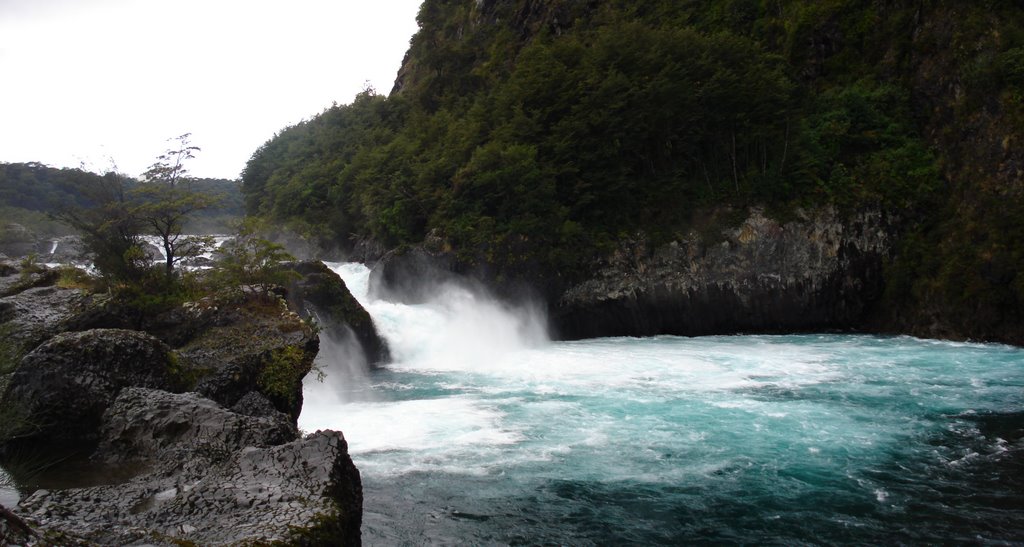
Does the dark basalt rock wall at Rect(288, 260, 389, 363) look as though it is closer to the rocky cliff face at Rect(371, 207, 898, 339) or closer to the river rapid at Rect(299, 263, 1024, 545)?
the river rapid at Rect(299, 263, 1024, 545)

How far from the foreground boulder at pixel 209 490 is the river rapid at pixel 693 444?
199 cm

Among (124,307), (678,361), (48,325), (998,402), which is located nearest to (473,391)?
(678,361)

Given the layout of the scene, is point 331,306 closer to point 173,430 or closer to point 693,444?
point 173,430

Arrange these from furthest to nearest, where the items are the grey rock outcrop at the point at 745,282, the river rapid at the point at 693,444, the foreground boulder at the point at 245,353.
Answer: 1. the grey rock outcrop at the point at 745,282
2. the foreground boulder at the point at 245,353
3. the river rapid at the point at 693,444

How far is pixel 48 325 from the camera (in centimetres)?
1156

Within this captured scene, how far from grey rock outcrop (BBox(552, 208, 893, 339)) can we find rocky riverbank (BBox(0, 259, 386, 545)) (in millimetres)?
14585

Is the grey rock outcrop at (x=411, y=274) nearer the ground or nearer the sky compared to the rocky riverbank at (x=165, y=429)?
nearer the sky

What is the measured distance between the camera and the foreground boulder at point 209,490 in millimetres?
5254

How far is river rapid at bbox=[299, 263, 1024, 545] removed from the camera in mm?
8156

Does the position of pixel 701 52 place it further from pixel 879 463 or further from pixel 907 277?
pixel 879 463

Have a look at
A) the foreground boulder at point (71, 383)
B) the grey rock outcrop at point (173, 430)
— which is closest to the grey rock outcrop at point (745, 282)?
the foreground boulder at point (71, 383)

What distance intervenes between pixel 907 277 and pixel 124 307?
23.7 metres

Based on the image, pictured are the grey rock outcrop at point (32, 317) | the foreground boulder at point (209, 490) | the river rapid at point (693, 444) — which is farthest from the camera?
the grey rock outcrop at point (32, 317)

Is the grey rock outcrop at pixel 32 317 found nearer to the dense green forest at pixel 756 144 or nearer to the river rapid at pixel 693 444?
the river rapid at pixel 693 444
